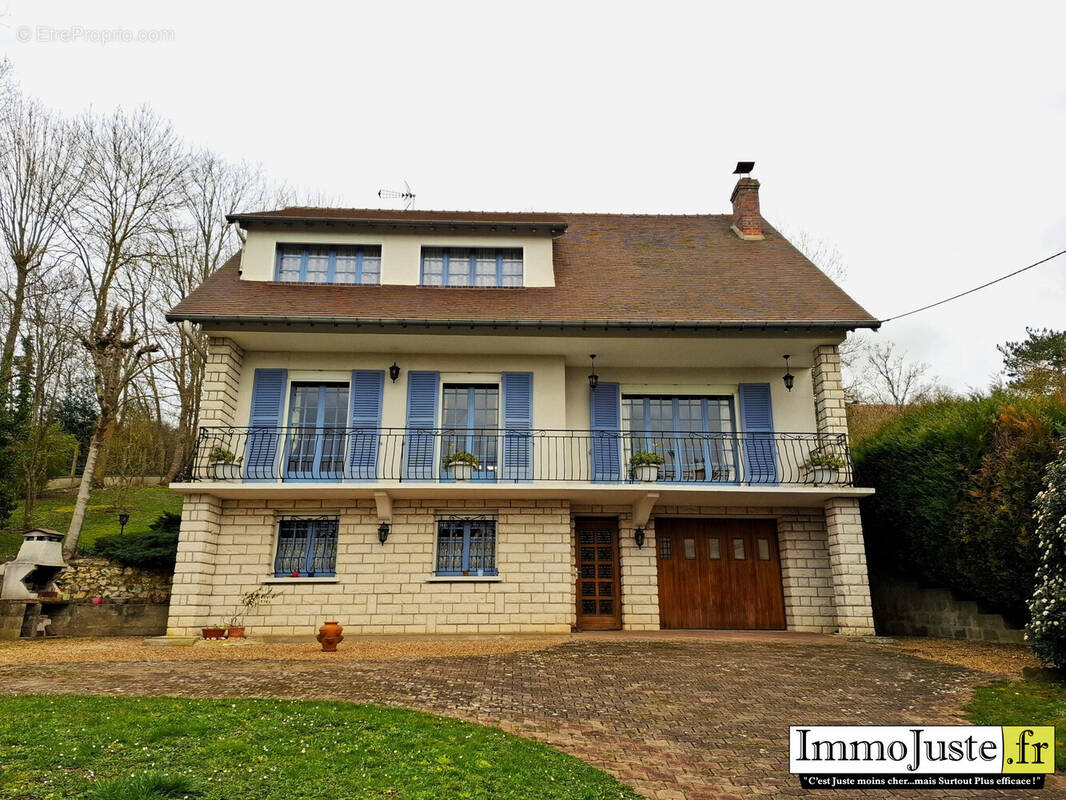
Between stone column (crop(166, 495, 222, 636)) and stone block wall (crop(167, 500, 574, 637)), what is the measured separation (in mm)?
22

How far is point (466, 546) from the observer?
11805 mm

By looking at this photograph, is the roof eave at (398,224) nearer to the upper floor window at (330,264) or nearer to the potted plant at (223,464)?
the upper floor window at (330,264)

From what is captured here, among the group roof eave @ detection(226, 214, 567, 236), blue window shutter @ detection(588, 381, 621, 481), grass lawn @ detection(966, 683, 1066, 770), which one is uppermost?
roof eave @ detection(226, 214, 567, 236)

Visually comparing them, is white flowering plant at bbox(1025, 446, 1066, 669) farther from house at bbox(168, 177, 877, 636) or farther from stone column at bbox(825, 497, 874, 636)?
house at bbox(168, 177, 877, 636)

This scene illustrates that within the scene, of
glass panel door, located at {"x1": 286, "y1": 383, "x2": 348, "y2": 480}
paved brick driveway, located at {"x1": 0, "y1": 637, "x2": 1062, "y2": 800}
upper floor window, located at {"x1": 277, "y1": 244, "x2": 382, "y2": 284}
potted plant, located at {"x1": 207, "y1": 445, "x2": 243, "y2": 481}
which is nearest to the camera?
paved brick driveway, located at {"x1": 0, "y1": 637, "x2": 1062, "y2": 800}

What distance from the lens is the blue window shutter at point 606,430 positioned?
12328 mm

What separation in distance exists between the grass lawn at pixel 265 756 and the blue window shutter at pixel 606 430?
7.08m

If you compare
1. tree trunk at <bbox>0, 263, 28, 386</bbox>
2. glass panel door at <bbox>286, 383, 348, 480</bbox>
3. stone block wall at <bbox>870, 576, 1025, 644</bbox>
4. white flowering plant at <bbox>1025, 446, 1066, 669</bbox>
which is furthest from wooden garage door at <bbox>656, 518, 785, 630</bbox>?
tree trunk at <bbox>0, 263, 28, 386</bbox>

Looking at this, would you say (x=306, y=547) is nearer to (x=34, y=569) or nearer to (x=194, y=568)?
(x=194, y=568)

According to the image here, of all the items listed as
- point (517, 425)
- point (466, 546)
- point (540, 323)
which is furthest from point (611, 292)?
point (466, 546)

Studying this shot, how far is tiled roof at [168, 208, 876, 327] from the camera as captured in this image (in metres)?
11.6

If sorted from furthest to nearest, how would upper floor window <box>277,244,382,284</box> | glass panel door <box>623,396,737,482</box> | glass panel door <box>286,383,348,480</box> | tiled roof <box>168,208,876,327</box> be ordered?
1. upper floor window <box>277,244,382,284</box>
2. glass panel door <box>623,396,737,482</box>
3. glass panel door <box>286,383,348,480</box>
4. tiled roof <box>168,208,876,327</box>

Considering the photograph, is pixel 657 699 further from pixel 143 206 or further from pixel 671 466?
pixel 143 206

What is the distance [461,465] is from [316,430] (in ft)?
9.23
